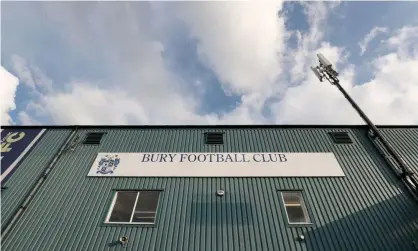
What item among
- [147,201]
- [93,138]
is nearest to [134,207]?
[147,201]

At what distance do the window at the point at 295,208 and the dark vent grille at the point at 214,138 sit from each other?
14.3 feet

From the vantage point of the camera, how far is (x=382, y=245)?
10.1 meters

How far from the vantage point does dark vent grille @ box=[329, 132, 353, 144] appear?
48.2ft

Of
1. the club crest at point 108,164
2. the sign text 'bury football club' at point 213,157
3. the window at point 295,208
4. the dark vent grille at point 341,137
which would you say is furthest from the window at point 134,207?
the dark vent grille at point 341,137

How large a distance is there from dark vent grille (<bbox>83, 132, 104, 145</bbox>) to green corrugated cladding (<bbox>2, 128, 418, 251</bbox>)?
0.56 metres

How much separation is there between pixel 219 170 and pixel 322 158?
5183 mm

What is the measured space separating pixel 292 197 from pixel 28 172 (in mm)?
12508

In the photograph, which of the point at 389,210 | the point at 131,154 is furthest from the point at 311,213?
the point at 131,154

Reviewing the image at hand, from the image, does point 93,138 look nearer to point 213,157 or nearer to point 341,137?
point 213,157

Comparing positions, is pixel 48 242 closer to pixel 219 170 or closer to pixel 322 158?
pixel 219 170

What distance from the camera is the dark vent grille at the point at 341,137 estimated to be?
14.7 meters

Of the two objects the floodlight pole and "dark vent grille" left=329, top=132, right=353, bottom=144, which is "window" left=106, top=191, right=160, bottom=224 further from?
the floodlight pole

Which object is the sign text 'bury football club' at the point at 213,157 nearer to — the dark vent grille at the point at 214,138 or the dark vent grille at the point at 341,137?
the dark vent grille at the point at 214,138

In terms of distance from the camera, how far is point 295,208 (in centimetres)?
1161
